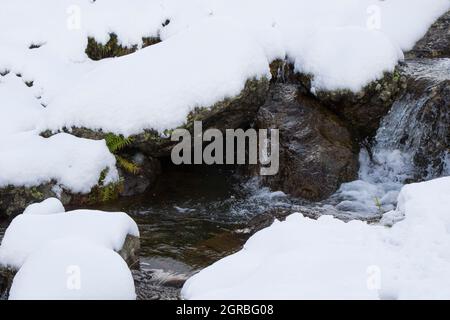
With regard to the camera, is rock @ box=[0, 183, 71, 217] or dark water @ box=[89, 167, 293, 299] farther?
rock @ box=[0, 183, 71, 217]

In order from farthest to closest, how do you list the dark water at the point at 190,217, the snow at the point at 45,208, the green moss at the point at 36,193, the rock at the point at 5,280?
the green moss at the point at 36,193, the dark water at the point at 190,217, the snow at the point at 45,208, the rock at the point at 5,280

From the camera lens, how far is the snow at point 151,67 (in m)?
8.44

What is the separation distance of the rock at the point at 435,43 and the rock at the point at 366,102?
2.27 meters

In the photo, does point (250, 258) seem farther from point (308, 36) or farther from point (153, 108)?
point (308, 36)

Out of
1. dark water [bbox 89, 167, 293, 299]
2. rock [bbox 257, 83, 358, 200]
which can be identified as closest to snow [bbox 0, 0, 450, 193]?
rock [bbox 257, 83, 358, 200]

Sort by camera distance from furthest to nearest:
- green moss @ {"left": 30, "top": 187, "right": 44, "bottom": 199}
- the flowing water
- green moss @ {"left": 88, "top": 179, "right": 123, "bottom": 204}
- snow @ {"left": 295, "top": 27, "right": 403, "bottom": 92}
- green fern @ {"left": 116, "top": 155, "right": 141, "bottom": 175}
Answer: snow @ {"left": 295, "top": 27, "right": 403, "bottom": 92} < green fern @ {"left": 116, "top": 155, "right": 141, "bottom": 175} < green moss @ {"left": 88, "top": 179, "right": 123, "bottom": 204} < green moss @ {"left": 30, "top": 187, "right": 44, "bottom": 199} < the flowing water

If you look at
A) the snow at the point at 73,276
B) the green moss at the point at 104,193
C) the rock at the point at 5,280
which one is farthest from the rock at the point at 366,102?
the rock at the point at 5,280

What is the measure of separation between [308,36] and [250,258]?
262 inches

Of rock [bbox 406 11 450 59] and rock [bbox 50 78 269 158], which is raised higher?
rock [bbox 406 11 450 59]

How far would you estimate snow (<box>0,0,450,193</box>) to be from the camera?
8.44 meters

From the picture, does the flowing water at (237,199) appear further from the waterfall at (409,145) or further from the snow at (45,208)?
the snow at (45,208)

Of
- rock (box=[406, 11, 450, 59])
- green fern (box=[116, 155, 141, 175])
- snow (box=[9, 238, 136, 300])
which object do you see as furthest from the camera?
rock (box=[406, 11, 450, 59])

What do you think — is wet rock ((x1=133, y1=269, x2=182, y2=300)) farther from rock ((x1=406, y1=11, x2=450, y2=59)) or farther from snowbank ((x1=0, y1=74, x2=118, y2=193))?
rock ((x1=406, y1=11, x2=450, y2=59))

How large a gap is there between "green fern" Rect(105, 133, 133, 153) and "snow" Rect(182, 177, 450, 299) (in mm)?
3837
